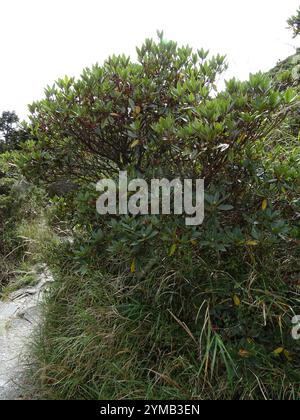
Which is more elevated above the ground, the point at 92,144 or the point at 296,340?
the point at 92,144

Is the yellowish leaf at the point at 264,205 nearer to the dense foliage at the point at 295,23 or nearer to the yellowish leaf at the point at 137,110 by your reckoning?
the yellowish leaf at the point at 137,110

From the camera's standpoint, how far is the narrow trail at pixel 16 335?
276cm

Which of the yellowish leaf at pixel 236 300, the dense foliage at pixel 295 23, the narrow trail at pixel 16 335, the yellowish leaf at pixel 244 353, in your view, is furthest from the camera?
the dense foliage at pixel 295 23

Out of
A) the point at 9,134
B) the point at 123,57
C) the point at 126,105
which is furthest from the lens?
the point at 9,134

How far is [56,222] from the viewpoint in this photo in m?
3.85

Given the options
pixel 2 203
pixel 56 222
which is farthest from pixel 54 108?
pixel 2 203

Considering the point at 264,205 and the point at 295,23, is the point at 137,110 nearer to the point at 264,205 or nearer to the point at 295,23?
the point at 264,205

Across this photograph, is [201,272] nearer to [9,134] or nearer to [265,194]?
[265,194]

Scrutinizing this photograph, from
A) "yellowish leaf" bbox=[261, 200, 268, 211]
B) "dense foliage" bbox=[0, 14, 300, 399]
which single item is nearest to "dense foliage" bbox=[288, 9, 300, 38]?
"dense foliage" bbox=[0, 14, 300, 399]

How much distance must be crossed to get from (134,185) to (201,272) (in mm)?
680

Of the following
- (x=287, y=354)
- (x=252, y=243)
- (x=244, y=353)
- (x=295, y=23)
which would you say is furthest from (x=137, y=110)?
(x=295, y=23)

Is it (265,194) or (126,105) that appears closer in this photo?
(265,194)

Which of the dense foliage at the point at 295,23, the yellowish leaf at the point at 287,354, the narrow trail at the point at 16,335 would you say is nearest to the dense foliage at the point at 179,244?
the yellowish leaf at the point at 287,354
